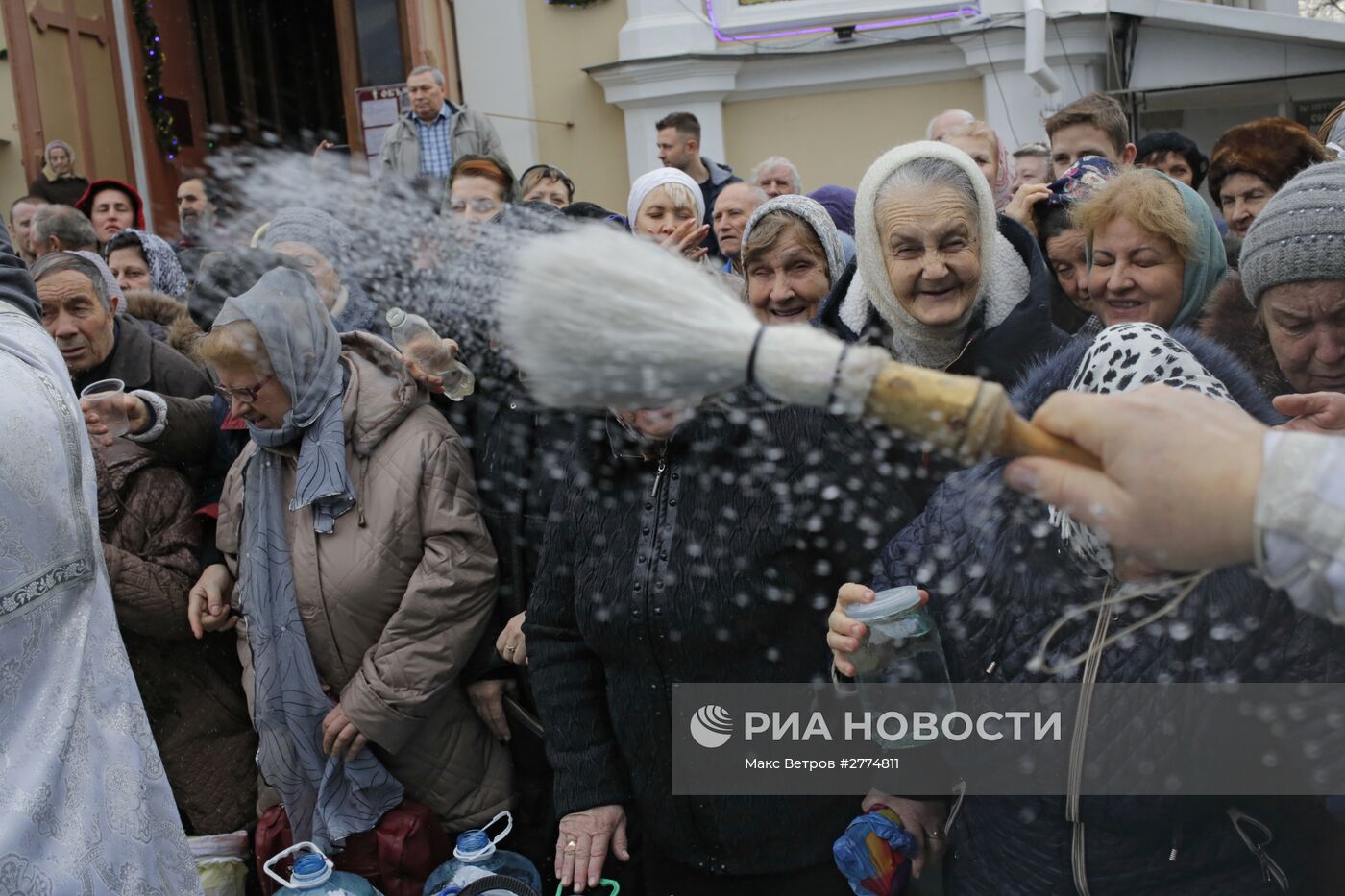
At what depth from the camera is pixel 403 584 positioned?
11.5 ft

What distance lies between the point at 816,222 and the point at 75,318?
8.87 ft

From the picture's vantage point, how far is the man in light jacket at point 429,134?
757 cm

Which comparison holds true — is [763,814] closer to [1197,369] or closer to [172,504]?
[1197,369]

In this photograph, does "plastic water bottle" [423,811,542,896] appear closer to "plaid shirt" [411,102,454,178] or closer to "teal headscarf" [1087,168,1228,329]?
"teal headscarf" [1087,168,1228,329]

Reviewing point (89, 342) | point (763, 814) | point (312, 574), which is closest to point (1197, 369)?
point (763, 814)

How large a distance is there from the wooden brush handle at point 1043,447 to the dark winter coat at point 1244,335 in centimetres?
131

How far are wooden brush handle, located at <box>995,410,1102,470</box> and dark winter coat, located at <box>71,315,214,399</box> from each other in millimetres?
3746

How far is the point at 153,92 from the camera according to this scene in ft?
36.7

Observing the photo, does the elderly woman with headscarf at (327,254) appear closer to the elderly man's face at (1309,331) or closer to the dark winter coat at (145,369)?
the dark winter coat at (145,369)

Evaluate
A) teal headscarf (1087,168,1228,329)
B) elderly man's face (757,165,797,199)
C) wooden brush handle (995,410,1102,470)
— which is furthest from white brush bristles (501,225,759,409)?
elderly man's face (757,165,797,199)

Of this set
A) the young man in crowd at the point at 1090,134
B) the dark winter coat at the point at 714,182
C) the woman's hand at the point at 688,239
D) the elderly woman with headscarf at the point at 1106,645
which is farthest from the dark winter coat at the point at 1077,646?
the dark winter coat at the point at 714,182

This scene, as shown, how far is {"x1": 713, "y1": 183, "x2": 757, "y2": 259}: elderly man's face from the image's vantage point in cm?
505

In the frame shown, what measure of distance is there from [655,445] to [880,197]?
823 mm

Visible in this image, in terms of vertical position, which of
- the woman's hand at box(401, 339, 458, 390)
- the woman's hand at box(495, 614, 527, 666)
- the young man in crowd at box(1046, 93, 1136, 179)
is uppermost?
the young man in crowd at box(1046, 93, 1136, 179)
